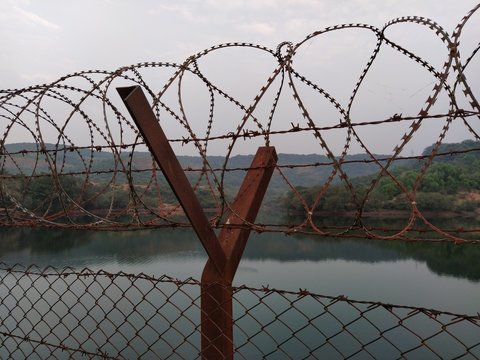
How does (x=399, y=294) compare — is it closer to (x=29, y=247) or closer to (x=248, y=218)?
(x=248, y=218)

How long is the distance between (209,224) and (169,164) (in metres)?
0.31

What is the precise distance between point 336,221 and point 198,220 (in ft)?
51.9

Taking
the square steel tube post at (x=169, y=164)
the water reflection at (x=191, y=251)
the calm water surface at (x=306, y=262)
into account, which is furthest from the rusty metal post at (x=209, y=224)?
the water reflection at (x=191, y=251)

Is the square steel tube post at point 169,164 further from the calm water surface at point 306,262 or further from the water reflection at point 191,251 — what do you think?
the water reflection at point 191,251

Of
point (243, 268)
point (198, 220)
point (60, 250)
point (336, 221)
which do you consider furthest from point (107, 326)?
point (198, 220)

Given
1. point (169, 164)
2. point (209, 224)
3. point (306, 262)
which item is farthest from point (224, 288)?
point (306, 262)

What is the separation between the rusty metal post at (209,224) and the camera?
136cm

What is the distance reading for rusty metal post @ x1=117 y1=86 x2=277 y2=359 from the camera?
53.6 inches

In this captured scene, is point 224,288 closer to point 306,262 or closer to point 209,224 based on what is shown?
point 209,224

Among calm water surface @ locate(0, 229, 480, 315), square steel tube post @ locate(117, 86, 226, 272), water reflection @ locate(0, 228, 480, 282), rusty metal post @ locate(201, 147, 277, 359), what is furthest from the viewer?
water reflection @ locate(0, 228, 480, 282)

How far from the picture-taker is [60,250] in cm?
2269

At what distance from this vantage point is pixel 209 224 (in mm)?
1603

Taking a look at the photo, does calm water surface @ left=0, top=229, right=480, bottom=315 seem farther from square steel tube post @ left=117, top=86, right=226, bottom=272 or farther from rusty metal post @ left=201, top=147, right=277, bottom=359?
square steel tube post @ left=117, top=86, right=226, bottom=272

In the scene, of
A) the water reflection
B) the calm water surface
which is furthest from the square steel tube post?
the water reflection
